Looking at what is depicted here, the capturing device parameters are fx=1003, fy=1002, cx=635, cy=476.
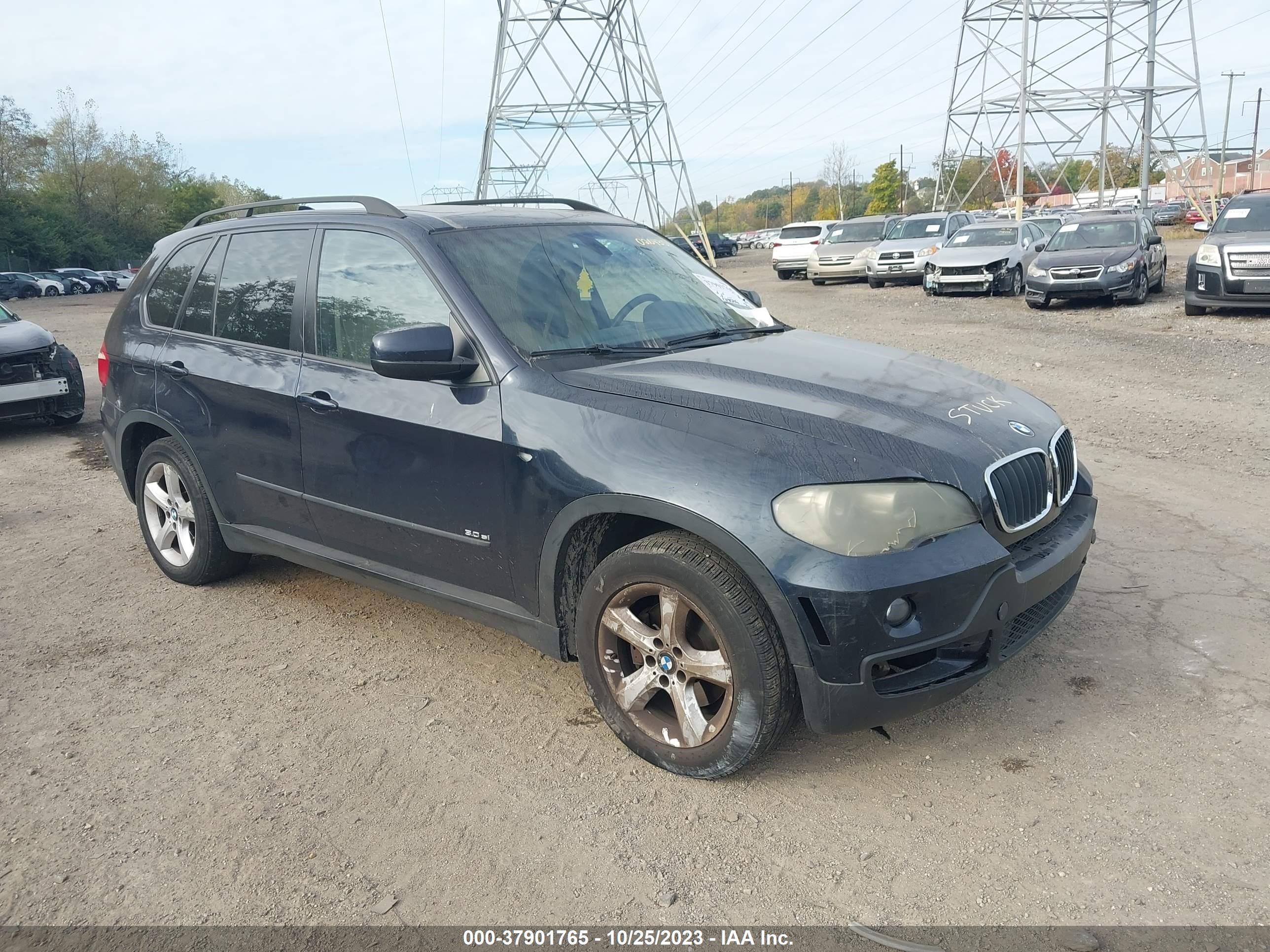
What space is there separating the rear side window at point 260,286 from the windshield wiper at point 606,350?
4.39 ft

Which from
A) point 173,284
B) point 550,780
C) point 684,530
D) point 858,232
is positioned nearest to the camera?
point 684,530

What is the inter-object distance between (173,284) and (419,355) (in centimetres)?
233

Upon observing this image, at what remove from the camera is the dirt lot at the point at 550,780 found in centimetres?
270

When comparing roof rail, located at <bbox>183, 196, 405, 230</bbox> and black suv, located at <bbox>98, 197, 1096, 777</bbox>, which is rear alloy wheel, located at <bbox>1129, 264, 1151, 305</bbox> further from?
roof rail, located at <bbox>183, 196, 405, 230</bbox>

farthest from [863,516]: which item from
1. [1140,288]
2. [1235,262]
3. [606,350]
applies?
[1140,288]

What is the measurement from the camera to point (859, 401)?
3.33 m

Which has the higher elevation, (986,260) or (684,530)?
(684,530)

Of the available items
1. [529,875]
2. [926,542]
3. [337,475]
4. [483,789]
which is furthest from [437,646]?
[926,542]

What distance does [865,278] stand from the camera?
89.7 feet

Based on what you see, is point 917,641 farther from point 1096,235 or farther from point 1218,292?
point 1096,235

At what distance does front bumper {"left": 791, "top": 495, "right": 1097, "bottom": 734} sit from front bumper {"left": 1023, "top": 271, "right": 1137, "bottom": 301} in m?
15.3

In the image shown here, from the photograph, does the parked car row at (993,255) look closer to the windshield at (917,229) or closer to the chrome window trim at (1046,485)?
the windshield at (917,229)

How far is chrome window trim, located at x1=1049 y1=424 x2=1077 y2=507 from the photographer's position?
3.48 meters

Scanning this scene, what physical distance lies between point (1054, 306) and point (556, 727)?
659 inches
